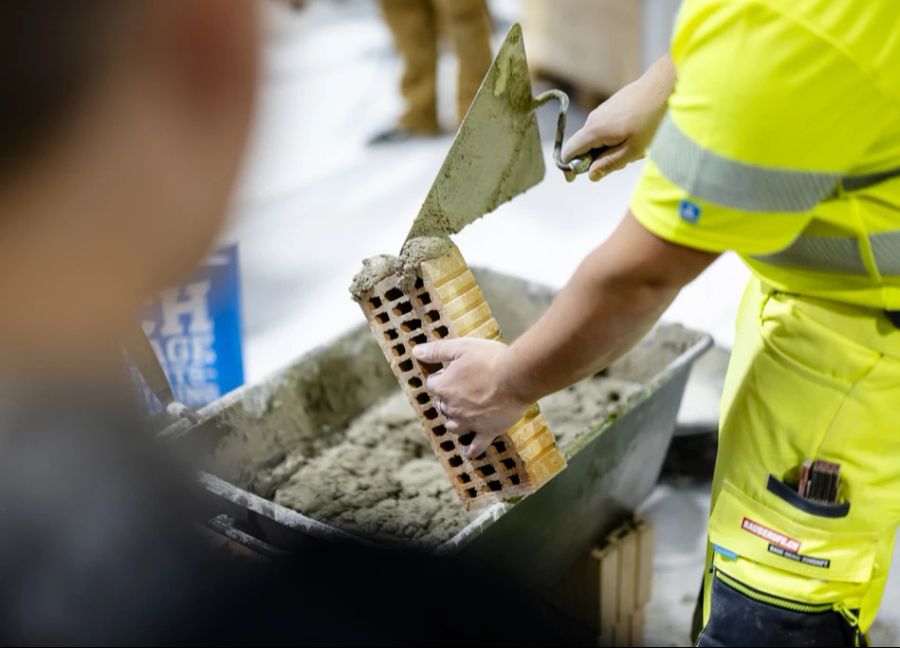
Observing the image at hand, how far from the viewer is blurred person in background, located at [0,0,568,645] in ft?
1.09

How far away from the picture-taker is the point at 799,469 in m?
1.19

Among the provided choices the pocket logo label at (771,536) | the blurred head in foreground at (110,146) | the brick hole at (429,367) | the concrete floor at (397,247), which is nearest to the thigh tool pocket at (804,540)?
the pocket logo label at (771,536)

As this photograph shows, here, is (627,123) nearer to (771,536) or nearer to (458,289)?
(458,289)

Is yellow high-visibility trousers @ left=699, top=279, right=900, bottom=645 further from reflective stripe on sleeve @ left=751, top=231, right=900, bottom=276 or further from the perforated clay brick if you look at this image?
the perforated clay brick

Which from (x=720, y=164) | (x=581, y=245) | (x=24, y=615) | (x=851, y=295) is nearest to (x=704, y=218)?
(x=720, y=164)

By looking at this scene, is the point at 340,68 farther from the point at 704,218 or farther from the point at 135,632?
the point at 135,632

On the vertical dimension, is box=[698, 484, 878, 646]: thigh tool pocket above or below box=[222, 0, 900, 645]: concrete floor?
above

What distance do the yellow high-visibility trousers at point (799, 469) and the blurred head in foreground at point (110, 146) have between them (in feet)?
3.04

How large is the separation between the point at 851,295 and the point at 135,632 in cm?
88

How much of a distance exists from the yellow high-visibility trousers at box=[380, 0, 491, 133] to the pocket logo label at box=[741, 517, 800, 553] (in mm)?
2865

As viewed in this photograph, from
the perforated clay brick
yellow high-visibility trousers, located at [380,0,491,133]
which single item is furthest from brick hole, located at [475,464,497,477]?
yellow high-visibility trousers, located at [380,0,491,133]

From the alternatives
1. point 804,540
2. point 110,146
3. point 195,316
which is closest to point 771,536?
point 804,540

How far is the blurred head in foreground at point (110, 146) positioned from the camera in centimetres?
32

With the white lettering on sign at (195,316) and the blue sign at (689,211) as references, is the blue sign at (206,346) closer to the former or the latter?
the white lettering on sign at (195,316)
